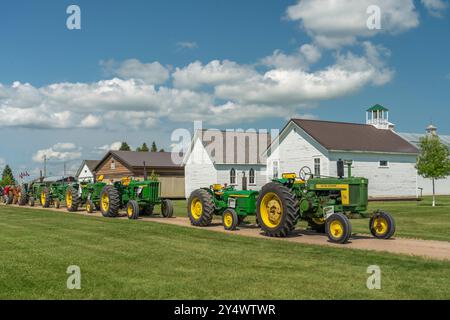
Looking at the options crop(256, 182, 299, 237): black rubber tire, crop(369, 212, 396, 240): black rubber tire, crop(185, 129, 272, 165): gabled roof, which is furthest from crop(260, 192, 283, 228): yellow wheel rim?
crop(185, 129, 272, 165): gabled roof

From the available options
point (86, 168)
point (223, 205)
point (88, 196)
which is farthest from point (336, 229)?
point (86, 168)

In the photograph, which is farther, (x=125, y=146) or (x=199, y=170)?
(x=125, y=146)

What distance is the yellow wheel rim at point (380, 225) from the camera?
13.7m

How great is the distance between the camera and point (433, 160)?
31422 mm

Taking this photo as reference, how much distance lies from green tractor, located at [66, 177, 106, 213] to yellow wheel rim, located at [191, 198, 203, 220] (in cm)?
740

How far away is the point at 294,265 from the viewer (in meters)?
9.58

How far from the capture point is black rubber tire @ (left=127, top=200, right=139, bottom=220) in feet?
67.9

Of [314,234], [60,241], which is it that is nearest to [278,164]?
[314,234]

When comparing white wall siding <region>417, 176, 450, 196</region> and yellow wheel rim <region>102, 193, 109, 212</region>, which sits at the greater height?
white wall siding <region>417, 176, 450, 196</region>

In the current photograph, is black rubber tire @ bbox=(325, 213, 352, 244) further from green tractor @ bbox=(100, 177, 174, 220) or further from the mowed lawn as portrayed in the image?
green tractor @ bbox=(100, 177, 174, 220)

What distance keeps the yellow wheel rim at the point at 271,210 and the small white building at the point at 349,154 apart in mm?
20661

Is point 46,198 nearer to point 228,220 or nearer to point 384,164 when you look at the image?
point 228,220

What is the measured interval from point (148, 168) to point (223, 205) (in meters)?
31.7
